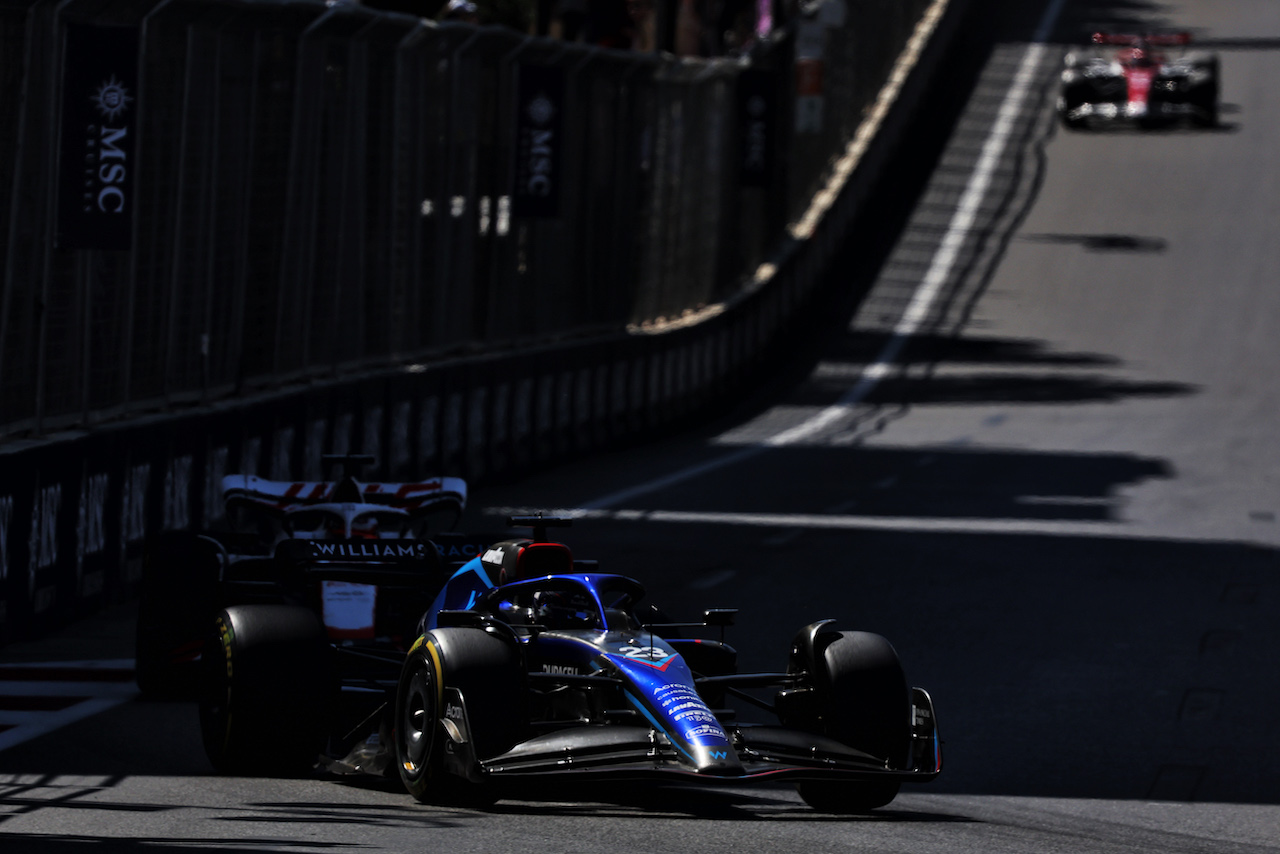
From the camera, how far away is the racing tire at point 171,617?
1084 centimetres

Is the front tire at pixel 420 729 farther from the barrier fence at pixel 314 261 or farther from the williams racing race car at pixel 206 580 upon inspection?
the barrier fence at pixel 314 261

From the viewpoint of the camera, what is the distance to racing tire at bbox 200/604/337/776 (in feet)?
29.1

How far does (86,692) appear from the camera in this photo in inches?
437

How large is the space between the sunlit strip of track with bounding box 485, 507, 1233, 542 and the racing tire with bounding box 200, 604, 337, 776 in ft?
Answer: 30.5

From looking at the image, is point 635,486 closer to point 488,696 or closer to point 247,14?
point 247,14

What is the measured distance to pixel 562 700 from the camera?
29.0ft

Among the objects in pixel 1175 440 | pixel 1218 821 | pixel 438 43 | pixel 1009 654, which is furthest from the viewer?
pixel 1175 440

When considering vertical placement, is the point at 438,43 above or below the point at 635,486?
above

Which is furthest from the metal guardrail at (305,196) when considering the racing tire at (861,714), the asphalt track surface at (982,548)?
the racing tire at (861,714)

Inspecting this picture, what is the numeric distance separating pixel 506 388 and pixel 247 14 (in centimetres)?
601

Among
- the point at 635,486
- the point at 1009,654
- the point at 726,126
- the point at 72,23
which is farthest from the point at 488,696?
the point at 726,126

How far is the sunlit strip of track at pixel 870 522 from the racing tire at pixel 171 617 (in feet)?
24.7

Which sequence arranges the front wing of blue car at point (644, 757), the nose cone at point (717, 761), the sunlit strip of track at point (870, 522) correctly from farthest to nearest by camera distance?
1. the sunlit strip of track at point (870, 522)
2. the front wing of blue car at point (644, 757)
3. the nose cone at point (717, 761)

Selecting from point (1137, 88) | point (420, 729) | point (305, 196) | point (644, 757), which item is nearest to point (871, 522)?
point (305, 196)
